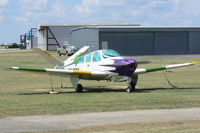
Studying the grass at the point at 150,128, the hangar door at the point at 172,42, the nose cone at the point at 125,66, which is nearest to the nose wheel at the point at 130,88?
the nose cone at the point at 125,66

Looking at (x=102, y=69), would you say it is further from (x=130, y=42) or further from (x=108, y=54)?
(x=130, y=42)

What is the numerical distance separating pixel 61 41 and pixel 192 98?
9113 cm

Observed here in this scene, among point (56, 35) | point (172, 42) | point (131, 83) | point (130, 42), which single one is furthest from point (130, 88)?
point (56, 35)

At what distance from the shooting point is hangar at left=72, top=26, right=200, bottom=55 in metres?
72.0

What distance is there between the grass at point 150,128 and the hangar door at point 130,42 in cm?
6001

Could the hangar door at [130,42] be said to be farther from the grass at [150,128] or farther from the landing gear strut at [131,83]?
the grass at [150,128]

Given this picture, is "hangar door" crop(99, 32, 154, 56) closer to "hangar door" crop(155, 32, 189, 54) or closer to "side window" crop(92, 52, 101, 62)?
"hangar door" crop(155, 32, 189, 54)

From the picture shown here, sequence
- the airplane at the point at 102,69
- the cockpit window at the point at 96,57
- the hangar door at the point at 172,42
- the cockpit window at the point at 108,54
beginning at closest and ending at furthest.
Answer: the airplane at the point at 102,69
the cockpit window at the point at 108,54
the cockpit window at the point at 96,57
the hangar door at the point at 172,42

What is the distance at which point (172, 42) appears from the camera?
246 ft

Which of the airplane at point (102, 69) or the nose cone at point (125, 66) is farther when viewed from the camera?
the airplane at point (102, 69)

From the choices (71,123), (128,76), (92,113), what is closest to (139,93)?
(128,76)

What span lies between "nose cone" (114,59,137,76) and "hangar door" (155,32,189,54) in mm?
55598

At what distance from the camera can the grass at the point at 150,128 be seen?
35.2 ft

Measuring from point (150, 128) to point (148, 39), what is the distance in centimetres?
6368
